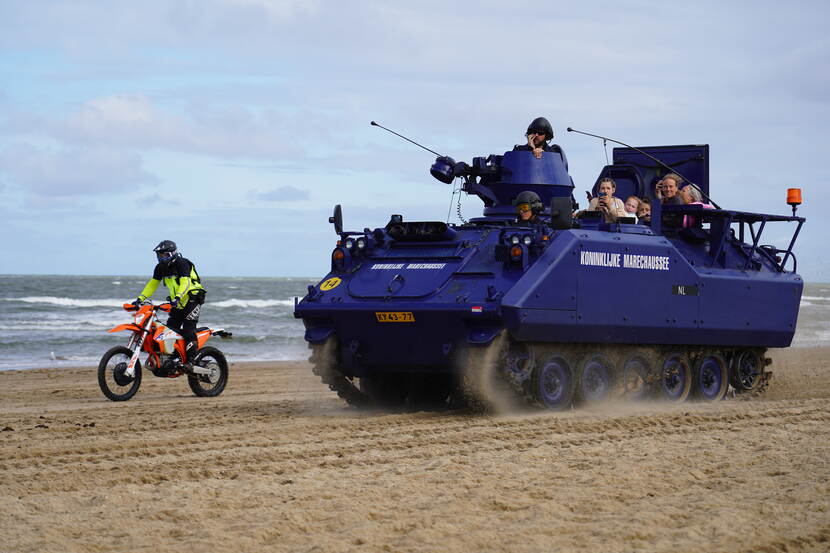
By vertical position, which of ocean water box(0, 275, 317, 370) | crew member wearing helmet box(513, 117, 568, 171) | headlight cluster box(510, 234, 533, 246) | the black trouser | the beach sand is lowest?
ocean water box(0, 275, 317, 370)

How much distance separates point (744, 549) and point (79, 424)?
814cm

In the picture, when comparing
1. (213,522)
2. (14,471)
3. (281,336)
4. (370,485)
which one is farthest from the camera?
(281,336)

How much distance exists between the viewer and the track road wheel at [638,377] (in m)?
15.1

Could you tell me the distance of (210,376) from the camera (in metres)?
17.4

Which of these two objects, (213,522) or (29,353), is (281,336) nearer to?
(29,353)

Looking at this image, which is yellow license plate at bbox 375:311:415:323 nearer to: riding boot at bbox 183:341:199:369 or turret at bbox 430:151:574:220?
turret at bbox 430:151:574:220

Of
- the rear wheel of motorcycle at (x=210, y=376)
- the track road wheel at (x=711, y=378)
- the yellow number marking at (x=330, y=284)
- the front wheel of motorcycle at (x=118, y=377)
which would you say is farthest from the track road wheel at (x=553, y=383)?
the front wheel of motorcycle at (x=118, y=377)

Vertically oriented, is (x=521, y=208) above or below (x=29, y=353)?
above

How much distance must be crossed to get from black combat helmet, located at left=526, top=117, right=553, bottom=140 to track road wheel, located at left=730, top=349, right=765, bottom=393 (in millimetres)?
3897

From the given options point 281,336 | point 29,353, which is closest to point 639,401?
point 29,353

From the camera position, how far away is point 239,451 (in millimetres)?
11125

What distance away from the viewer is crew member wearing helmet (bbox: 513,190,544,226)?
575 inches

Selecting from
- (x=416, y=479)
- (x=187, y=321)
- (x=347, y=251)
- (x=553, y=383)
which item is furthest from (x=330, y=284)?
(x=416, y=479)

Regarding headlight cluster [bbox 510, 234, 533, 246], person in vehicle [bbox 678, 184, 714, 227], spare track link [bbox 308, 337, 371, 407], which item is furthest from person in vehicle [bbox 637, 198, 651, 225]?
spare track link [bbox 308, 337, 371, 407]
